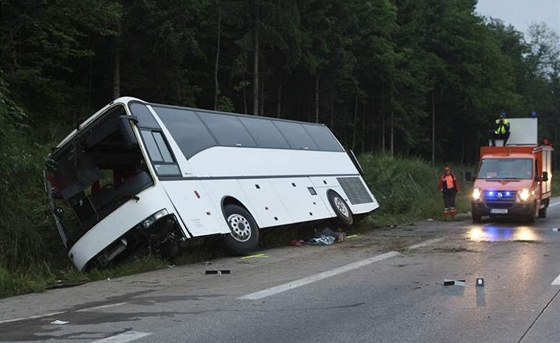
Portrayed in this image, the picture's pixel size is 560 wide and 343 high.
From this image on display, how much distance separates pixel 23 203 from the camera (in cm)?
1238

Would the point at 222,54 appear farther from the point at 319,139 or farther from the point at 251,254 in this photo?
the point at 251,254

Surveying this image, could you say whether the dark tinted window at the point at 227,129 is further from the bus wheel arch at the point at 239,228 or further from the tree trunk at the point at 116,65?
the tree trunk at the point at 116,65

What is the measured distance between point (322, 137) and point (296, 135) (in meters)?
1.45

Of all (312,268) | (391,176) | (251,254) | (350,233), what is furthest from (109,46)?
(312,268)

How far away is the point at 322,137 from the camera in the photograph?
17844 mm

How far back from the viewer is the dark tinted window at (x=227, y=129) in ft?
45.0

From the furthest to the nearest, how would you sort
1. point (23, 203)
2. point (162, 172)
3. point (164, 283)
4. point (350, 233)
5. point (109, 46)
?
point (109, 46), point (350, 233), point (23, 203), point (162, 172), point (164, 283)

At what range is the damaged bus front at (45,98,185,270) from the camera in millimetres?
10984

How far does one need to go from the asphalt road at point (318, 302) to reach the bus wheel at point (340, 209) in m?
3.21

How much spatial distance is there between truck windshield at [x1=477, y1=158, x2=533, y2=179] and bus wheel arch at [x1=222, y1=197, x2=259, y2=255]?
10.5 m

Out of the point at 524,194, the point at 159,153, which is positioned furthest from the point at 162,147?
the point at 524,194

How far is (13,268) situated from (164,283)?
10.8 ft

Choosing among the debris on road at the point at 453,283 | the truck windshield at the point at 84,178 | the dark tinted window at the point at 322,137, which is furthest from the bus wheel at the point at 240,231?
the dark tinted window at the point at 322,137

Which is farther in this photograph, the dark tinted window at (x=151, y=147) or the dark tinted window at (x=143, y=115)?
the dark tinted window at (x=143, y=115)
